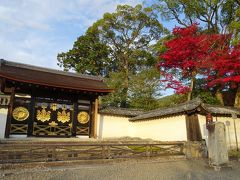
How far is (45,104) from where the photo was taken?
1445 cm

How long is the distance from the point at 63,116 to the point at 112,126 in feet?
15.8

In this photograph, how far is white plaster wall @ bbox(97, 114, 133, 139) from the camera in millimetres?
17562

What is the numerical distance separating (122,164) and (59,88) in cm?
707

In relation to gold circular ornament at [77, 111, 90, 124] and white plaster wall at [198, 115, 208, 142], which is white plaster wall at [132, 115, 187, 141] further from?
gold circular ornament at [77, 111, 90, 124]

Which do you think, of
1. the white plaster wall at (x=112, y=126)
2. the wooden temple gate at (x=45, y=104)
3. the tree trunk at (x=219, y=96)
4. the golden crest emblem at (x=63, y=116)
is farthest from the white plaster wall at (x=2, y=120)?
the tree trunk at (x=219, y=96)

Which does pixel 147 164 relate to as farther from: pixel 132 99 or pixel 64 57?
pixel 64 57

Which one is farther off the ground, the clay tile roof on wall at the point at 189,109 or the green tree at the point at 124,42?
the green tree at the point at 124,42

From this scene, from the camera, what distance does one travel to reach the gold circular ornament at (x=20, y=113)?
43.8ft

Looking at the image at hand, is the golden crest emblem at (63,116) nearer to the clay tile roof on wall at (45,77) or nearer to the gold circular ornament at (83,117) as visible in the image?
the gold circular ornament at (83,117)

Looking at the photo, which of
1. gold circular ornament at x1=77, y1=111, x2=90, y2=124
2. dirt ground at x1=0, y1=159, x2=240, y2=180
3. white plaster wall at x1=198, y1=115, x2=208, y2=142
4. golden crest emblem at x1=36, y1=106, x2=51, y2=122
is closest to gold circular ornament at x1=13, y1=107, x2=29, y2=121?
golden crest emblem at x1=36, y1=106, x2=51, y2=122

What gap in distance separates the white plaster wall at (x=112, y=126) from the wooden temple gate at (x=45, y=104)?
2.00 m

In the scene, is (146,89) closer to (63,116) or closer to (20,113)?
(63,116)

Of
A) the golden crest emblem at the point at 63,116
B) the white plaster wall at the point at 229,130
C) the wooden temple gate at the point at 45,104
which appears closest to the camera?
the wooden temple gate at the point at 45,104

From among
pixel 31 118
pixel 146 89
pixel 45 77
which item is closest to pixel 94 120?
pixel 31 118
